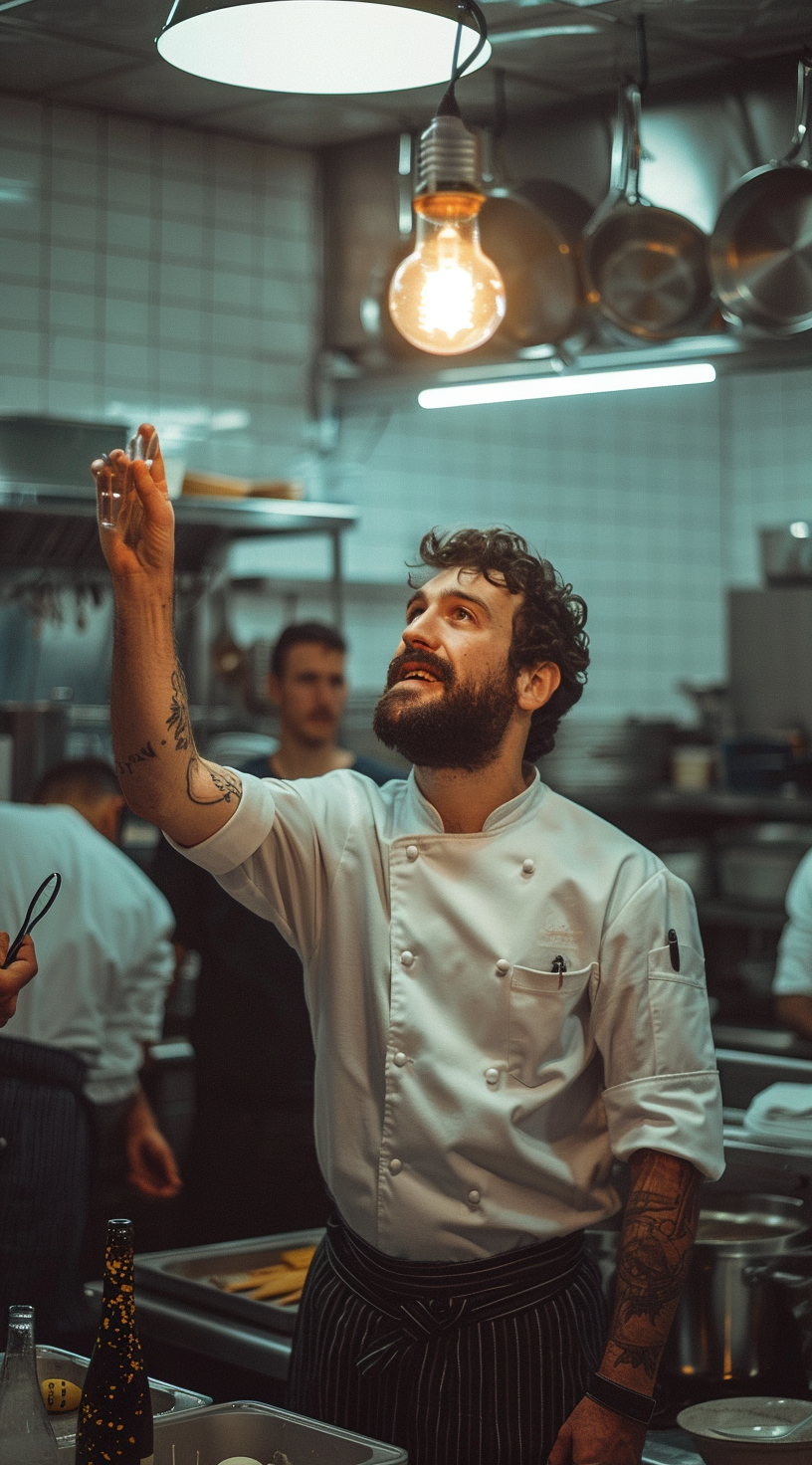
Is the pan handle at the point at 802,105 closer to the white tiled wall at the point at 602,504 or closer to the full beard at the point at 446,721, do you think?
the full beard at the point at 446,721

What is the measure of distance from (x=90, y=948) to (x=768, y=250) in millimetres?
1985

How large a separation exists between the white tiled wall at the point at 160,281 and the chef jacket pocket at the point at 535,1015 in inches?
136

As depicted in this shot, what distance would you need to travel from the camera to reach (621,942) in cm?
193

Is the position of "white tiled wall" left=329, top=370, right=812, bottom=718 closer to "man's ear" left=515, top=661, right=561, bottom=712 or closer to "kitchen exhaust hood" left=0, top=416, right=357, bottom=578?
"kitchen exhaust hood" left=0, top=416, right=357, bottom=578

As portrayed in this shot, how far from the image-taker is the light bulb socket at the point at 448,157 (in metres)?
2.10

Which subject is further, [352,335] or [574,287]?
[352,335]

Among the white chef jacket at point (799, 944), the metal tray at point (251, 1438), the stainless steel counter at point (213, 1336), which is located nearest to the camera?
the metal tray at point (251, 1438)

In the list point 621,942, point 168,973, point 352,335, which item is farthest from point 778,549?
point 621,942

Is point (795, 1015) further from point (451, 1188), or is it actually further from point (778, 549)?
point (778, 549)

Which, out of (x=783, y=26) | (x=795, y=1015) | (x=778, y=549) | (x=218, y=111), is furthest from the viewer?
(x=778, y=549)

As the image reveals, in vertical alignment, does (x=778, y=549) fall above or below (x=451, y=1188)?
above

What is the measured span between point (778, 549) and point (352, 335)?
2.03 meters

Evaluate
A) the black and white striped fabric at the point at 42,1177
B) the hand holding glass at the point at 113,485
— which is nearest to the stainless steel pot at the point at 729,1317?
the black and white striped fabric at the point at 42,1177

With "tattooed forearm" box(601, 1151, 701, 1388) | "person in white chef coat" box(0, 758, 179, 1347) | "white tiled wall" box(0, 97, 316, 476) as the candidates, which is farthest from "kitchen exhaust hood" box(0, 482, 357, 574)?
"tattooed forearm" box(601, 1151, 701, 1388)
